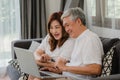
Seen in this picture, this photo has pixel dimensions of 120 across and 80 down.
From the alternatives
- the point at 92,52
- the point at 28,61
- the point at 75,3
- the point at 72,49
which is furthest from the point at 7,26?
the point at 92,52

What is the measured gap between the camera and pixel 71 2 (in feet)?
11.8

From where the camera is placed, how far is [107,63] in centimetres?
214

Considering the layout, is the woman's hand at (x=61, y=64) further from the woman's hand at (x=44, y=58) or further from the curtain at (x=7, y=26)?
the curtain at (x=7, y=26)

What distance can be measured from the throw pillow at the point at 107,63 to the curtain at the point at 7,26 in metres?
2.41

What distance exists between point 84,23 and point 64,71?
461 mm

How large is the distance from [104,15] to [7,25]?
1751 mm

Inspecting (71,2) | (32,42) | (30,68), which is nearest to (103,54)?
(30,68)

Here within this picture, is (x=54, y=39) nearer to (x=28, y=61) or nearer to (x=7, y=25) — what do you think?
(x=28, y=61)

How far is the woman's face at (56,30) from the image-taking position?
263 cm

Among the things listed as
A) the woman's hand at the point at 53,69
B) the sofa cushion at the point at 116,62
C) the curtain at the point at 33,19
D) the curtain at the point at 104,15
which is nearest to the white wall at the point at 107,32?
the curtain at the point at 104,15

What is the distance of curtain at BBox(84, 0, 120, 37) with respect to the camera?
2.99 m

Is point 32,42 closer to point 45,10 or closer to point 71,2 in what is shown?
point 71,2

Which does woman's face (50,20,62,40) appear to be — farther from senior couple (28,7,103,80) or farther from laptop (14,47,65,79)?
laptop (14,47,65,79)

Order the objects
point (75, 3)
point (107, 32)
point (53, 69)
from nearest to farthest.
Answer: point (53, 69), point (107, 32), point (75, 3)
